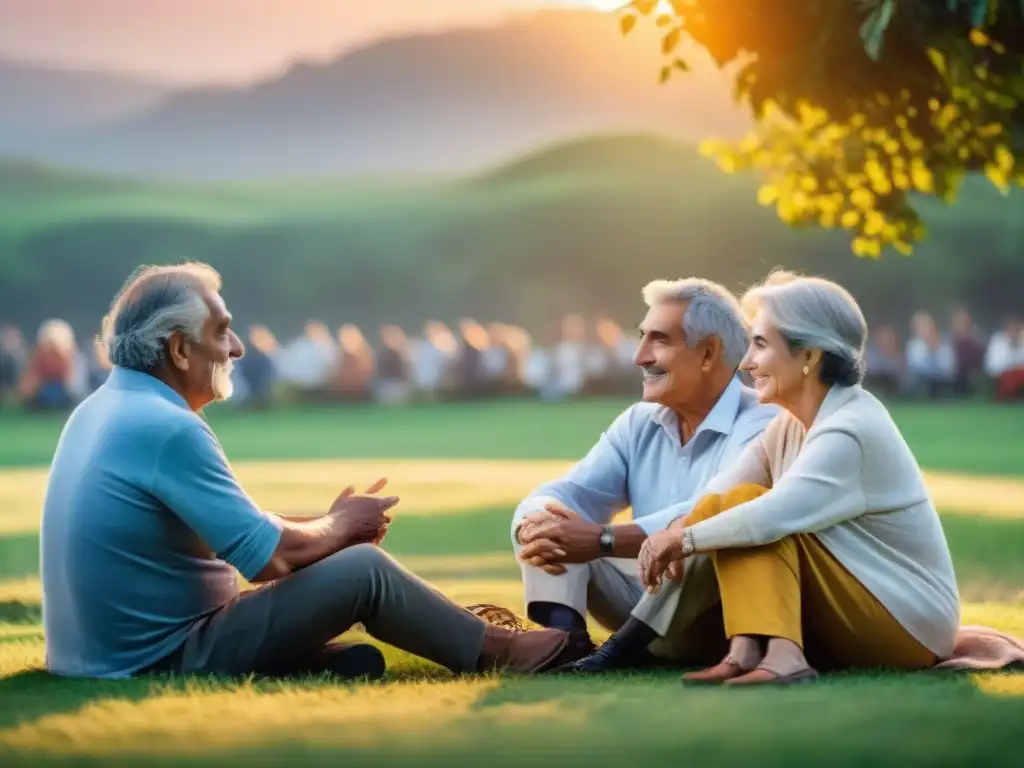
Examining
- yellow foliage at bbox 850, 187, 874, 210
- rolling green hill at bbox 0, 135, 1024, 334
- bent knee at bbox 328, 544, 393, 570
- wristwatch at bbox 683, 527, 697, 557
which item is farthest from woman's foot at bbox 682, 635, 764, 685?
rolling green hill at bbox 0, 135, 1024, 334

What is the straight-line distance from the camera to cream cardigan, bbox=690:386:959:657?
19.1 feet

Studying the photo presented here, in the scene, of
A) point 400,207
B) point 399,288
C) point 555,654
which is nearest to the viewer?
point 555,654

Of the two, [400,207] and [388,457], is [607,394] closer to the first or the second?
[388,457]

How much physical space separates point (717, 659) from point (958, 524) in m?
8.74

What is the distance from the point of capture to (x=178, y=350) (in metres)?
6.04

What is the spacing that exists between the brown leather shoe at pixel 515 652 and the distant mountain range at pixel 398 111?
94.1 meters

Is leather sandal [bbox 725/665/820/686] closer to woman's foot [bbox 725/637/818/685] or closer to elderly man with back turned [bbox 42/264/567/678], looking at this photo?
woman's foot [bbox 725/637/818/685]

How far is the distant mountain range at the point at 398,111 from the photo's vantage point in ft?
370

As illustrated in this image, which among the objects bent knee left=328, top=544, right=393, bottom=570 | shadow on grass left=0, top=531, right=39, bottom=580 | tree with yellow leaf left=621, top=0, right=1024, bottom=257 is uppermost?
tree with yellow leaf left=621, top=0, right=1024, bottom=257

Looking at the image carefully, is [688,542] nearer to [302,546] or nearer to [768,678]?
[768,678]

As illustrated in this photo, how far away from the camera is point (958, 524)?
582 inches

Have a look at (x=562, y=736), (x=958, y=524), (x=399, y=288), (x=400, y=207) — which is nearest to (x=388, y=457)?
(x=958, y=524)

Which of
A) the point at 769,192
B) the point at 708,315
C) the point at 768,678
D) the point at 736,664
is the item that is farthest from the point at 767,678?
the point at 769,192

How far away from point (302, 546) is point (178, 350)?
845 millimetres
